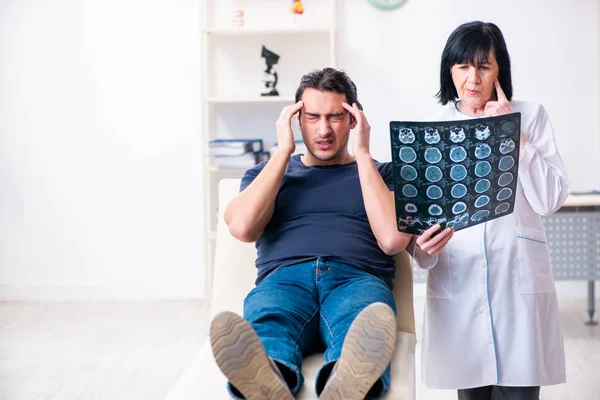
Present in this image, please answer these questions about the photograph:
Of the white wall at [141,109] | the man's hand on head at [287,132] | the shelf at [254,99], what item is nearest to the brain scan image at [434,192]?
the man's hand on head at [287,132]

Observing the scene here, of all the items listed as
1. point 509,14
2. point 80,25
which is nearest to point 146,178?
point 80,25

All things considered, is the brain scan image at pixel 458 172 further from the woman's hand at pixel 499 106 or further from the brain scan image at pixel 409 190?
the woman's hand at pixel 499 106

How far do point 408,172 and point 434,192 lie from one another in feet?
0.23

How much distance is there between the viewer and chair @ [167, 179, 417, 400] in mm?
1614

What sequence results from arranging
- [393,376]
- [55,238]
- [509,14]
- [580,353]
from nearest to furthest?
[393,376], [580,353], [509,14], [55,238]

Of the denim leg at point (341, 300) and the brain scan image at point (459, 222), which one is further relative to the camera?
the brain scan image at point (459, 222)

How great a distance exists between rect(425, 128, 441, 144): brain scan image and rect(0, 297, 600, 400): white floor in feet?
4.68

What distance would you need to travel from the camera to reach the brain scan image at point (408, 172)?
157 centimetres

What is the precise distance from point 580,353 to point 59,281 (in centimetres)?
285

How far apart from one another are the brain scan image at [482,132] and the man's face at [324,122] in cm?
46

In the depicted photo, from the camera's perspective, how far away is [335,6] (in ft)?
13.6

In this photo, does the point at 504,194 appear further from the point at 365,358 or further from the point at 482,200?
the point at 365,358

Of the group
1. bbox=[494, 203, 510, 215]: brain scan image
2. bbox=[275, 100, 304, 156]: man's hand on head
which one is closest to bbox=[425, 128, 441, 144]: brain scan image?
bbox=[494, 203, 510, 215]: brain scan image

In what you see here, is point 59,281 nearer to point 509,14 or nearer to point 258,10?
point 258,10
